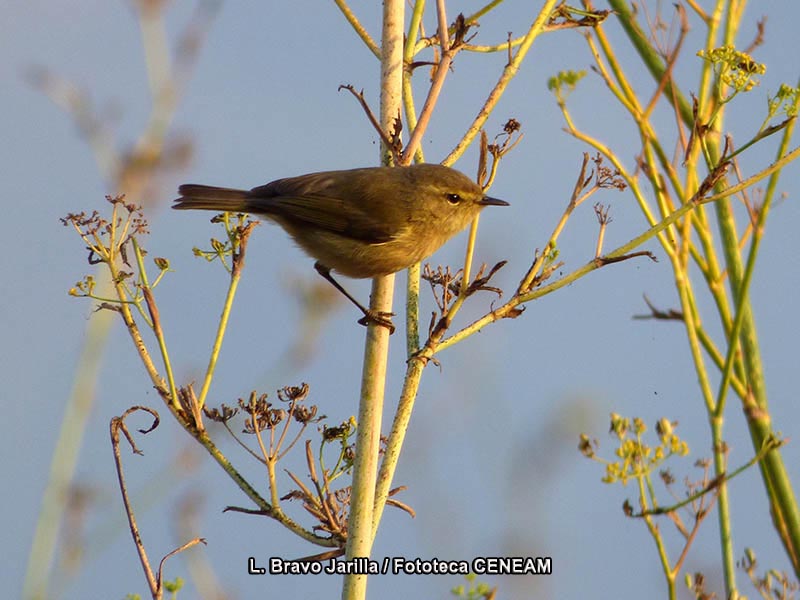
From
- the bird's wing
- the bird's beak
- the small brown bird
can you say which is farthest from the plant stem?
the bird's beak

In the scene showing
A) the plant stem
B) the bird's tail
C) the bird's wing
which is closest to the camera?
the plant stem

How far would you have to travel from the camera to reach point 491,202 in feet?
15.2

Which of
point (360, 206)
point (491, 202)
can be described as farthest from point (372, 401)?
point (491, 202)

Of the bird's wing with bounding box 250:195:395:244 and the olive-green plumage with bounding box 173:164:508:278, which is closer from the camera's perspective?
the olive-green plumage with bounding box 173:164:508:278

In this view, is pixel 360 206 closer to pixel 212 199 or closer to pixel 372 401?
pixel 212 199

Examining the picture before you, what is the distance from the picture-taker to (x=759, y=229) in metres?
3.28

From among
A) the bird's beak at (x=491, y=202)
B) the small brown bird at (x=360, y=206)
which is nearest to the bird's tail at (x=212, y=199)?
the small brown bird at (x=360, y=206)

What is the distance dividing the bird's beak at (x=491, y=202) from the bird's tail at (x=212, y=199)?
1196 millimetres

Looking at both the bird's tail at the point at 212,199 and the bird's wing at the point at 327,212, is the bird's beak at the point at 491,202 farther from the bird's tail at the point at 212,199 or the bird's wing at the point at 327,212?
the bird's tail at the point at 212,199

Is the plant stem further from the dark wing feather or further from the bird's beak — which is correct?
the bird's beak

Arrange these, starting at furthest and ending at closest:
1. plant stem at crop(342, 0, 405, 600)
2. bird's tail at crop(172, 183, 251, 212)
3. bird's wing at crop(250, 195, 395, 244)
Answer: bird's wing at crop(250, 195, 395, 244) < bird's tail at crop(172, 183, 251, 212) < plant stem at crop(342, 0, 405, 600)

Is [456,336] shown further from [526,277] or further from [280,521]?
[280,521]

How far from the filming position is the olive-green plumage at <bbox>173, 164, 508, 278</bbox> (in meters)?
4.49

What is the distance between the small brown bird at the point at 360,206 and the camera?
14.7ft
